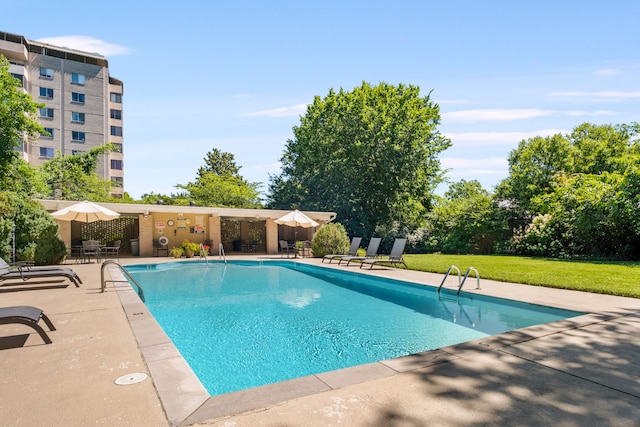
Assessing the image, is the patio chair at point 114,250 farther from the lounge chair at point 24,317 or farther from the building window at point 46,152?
the building window at point 46,152

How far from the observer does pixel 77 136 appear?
42594mm

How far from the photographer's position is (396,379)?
127 inches

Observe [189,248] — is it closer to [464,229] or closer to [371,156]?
[371,156]

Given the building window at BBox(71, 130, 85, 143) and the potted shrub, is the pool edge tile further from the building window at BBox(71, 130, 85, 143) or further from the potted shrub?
the building window at BBox(71, 130, 85, 143)

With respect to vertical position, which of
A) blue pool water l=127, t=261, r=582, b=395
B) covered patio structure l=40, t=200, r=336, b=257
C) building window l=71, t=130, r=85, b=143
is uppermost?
building window l=71, t=130, r=85, b=143

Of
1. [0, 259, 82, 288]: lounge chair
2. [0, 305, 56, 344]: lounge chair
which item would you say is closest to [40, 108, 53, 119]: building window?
[0, 259, 82, 288]: lounge chair

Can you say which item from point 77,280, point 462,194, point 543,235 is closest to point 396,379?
point 77,280

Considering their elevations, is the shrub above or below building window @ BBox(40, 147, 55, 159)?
below

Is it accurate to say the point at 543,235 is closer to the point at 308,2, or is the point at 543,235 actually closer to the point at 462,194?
the point at 308,2

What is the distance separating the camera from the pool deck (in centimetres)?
255

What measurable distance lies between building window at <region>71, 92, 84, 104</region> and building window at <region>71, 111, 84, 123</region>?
132 cm

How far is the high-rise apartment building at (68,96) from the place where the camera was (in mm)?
39812

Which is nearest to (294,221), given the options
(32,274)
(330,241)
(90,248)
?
(330,241)

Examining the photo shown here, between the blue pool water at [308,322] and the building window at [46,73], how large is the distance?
1665 inches
